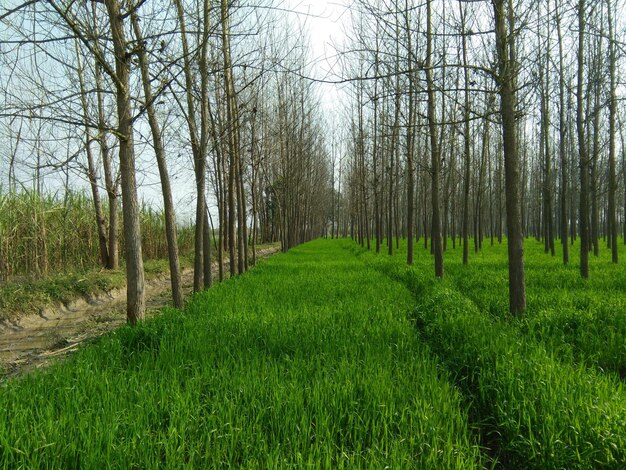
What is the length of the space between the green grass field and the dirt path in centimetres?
222

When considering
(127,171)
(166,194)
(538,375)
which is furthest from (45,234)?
(538,375)

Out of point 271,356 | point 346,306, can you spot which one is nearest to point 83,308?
point 346,306

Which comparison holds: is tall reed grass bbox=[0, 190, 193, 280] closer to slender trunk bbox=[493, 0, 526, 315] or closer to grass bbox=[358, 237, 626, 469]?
grass bbox=[358, 237, 626, 469]

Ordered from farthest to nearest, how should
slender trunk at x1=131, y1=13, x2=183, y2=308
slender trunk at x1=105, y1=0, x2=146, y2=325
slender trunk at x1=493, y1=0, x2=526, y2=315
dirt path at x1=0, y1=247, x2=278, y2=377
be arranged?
slender trunk at x1=131, y1=13, x2=183, y2=308
dirt path at x1=0, y1=247, x2=278, y2=377
slender trunk at x1=493, y1=0, x2=526, y2=315
slender trunk at x1=105, y1=0, x2=146, y2=325

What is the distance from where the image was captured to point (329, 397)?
9.41ft

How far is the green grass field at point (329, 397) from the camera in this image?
226 cm

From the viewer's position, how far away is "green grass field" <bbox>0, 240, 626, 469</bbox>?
2258 millimetres

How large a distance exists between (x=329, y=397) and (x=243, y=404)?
57 cm

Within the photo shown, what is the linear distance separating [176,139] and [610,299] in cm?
816

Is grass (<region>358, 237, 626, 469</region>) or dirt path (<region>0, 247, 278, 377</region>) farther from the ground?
grass (<region>358, 237, 626, 469</region>)

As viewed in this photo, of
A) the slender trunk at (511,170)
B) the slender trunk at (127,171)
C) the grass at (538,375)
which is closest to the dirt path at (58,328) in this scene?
the slender trunk at (127,171)

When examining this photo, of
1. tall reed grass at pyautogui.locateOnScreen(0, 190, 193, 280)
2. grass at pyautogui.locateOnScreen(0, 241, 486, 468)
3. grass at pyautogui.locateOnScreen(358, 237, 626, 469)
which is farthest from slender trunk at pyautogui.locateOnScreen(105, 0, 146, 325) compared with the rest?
tall reed grass at pyautogui.locateOnScreen(0, 190, 193, 280)

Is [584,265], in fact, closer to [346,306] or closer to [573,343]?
[573,343]

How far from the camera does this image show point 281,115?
739 inches
